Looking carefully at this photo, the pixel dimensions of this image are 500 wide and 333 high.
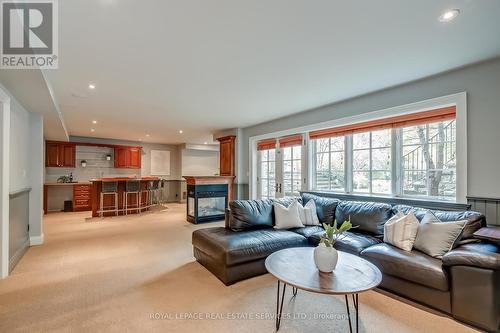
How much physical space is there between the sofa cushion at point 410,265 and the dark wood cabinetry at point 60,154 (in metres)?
9.04

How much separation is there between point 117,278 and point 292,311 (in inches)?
83.5

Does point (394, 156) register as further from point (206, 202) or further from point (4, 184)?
point (4, 184)

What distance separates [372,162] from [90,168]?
903 centimetres

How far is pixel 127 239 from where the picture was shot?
4.59 meters

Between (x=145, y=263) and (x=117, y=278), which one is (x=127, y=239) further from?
(x=117, y=278)

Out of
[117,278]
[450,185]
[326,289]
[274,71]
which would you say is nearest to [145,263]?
[117,278]

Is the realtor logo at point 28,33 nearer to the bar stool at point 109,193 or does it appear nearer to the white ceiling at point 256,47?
the white ceiling at point 256,47

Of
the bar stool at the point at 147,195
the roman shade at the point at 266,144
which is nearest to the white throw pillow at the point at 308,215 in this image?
the roman shade at the point at 266,144

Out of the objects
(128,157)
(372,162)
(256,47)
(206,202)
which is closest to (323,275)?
(256,47)

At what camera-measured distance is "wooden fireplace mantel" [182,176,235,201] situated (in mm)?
6168

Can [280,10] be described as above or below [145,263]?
above

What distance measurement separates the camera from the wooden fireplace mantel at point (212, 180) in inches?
243

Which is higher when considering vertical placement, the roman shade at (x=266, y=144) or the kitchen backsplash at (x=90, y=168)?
the roman shade at (x=266, y=144)

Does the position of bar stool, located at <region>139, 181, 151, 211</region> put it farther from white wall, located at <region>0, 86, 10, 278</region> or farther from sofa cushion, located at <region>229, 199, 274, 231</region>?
sofa cushion, located at <region>229, 199, 274, 231</region>
